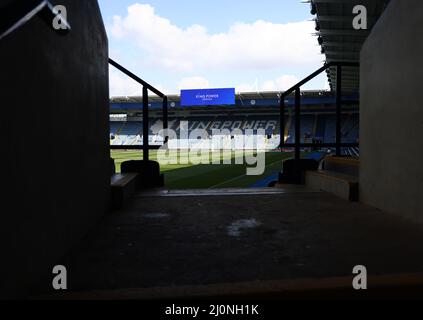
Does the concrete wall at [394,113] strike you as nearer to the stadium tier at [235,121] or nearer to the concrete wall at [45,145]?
the concrete wall at [45,145]

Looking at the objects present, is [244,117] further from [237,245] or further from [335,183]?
[237,245]

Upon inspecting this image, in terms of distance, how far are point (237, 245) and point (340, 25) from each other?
1008 centimetres

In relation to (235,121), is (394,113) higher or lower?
lower

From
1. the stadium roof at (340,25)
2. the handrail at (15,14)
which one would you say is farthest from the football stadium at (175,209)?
the stadium roof at (340,25)

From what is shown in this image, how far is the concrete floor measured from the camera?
223cm

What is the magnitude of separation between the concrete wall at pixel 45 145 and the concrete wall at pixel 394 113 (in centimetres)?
264

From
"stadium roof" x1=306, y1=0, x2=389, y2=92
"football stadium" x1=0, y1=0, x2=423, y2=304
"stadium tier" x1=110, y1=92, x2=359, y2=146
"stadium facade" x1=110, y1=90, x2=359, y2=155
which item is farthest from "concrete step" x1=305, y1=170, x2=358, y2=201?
"stadium tier" x1=110, y1=92, x2=359, y2=146

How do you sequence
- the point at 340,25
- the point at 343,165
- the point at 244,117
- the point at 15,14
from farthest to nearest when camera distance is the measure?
the point at 244,117 → the point at 340,25 → the point at 343,165 → the point at 15,14

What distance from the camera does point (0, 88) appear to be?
5.24 ft

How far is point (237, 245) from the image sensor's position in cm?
289

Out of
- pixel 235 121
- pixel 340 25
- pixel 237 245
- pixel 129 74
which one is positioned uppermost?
pixel 340 25

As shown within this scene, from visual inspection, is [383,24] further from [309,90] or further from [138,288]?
[309,90]

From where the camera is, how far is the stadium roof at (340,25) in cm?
931

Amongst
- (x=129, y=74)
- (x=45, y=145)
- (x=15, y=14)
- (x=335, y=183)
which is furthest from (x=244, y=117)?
(x=15, y=14)
